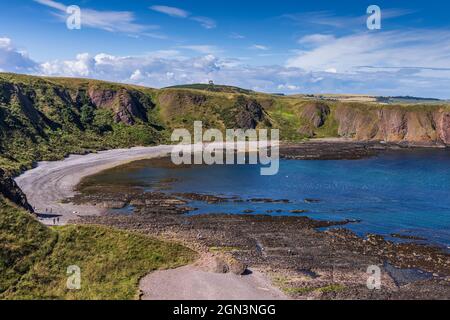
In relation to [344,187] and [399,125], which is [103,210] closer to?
[344,187]

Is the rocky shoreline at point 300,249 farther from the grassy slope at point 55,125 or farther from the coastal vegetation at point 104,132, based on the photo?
the grassy slope at point 55,125

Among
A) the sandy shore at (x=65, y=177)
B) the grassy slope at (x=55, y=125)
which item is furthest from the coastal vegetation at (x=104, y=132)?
the sandy shore at (x=65, y=177)

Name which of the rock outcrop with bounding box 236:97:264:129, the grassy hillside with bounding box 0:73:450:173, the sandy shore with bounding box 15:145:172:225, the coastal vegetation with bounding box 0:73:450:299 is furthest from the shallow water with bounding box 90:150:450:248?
the rock outcrop with bounding box 236:97:264:129

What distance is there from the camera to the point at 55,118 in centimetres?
13500

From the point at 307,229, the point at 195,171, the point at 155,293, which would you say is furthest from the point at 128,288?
the point at 195,171

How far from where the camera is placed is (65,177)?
89875 millimetres

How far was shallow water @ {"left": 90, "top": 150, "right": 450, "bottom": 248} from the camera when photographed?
63.8 m

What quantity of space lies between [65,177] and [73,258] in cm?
5377

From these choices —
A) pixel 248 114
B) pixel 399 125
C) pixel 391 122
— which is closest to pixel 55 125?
pixel 248 114

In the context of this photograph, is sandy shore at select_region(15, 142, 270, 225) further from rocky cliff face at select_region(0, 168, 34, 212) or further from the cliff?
the cliff

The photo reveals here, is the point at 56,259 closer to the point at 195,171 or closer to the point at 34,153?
the point at 195,171

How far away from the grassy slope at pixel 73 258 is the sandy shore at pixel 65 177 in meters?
15.2

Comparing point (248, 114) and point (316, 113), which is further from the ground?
Answer: point (316, 113)

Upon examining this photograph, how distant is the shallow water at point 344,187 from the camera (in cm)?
6378
